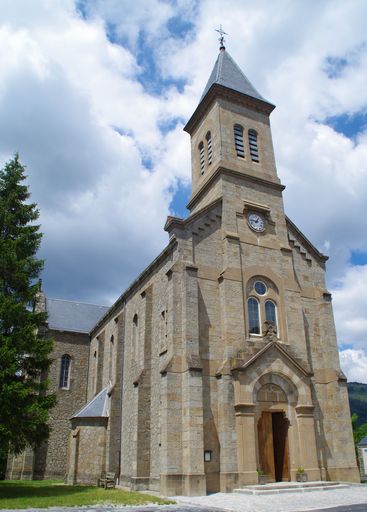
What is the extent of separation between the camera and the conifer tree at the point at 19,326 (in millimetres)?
18516

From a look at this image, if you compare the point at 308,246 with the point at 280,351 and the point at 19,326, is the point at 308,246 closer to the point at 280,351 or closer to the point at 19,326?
the point at 280,351

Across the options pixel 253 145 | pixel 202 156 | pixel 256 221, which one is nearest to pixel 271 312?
pixel 256 221

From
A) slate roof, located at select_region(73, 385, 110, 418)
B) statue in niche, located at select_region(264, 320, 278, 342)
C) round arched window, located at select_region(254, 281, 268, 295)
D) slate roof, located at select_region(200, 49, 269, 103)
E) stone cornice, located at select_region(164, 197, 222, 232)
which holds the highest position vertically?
slate roof, located at select_region(200, 49, 269, 103)

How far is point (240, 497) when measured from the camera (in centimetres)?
1700

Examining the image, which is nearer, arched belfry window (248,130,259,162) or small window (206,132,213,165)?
arched belfry window (248,130,259,162)

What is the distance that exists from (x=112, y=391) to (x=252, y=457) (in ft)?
38.4

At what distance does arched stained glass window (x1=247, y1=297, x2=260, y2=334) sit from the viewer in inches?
893

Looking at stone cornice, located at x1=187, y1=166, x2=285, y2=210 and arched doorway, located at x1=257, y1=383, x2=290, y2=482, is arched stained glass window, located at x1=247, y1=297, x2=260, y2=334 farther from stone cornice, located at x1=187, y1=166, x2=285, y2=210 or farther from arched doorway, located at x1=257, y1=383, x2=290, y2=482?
stone cornice, located at x1=187, y1=166, x2=285, y2=210

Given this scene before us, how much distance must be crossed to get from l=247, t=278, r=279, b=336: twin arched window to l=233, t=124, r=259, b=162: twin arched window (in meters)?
8.48

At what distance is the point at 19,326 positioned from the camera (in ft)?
66.7

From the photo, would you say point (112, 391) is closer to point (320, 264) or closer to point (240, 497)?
point (240, 497)

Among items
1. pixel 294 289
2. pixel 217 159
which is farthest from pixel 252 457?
pixel 217 159

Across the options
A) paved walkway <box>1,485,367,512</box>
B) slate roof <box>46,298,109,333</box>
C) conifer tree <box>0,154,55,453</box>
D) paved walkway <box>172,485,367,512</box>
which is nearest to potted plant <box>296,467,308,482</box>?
paved walkway <box>172,485,367,512</box>

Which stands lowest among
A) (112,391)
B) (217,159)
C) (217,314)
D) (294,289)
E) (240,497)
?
(240,497)
